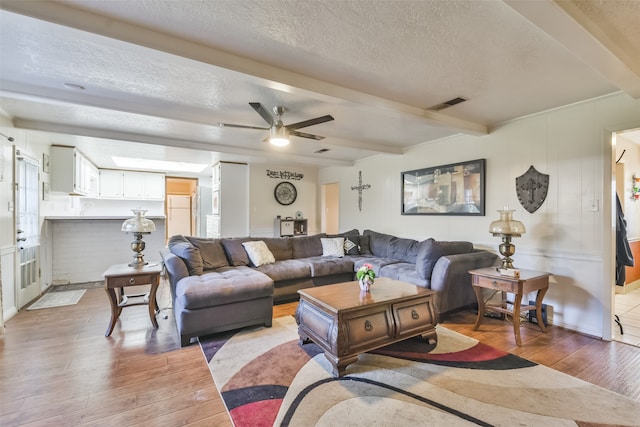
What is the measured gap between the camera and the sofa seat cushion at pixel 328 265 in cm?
426

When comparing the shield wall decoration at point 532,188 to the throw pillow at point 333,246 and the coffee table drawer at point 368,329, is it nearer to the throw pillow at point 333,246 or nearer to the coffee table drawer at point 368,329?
the coffee table drawer at point 368,329

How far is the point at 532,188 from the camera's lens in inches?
139

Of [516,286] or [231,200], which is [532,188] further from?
[231,200]

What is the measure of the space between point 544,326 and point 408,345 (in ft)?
5.74

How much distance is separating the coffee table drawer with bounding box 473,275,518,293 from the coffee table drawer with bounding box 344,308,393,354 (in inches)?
49.9

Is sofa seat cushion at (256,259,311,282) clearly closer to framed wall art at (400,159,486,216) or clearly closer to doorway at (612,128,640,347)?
framed wall art at (400,159,486,216)

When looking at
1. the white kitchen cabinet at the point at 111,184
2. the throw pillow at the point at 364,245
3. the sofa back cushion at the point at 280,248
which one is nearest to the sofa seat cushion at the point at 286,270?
the sofa back cushion at the point at 280,248

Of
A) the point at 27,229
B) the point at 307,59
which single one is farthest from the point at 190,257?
the point at 27,229

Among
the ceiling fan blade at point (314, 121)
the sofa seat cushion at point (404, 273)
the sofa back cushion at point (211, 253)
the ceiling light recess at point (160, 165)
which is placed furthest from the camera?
the ceiling light recess at point (160, 165)

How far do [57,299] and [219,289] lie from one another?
298 cm

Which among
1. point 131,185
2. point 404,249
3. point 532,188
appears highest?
point 131,185

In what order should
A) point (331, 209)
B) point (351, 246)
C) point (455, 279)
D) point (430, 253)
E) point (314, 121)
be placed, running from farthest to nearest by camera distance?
point (331, 209) < point (351, 246) < point (430, 253) < point (455, 279) < point (314, 121)

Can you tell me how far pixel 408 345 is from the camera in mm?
2697

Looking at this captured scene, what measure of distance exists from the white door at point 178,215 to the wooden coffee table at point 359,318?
7.45 meters
